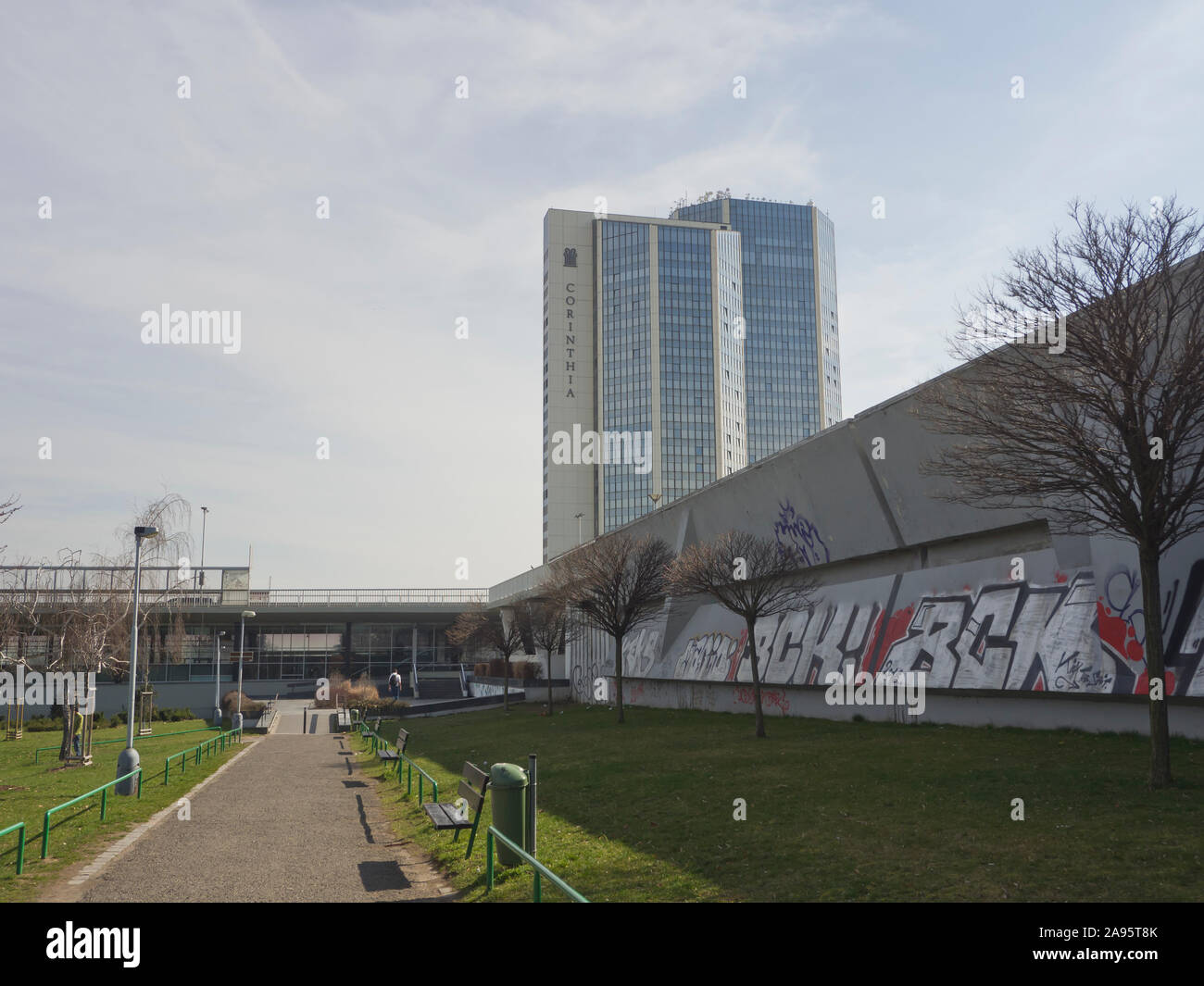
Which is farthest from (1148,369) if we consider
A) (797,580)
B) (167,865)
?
(797,580)

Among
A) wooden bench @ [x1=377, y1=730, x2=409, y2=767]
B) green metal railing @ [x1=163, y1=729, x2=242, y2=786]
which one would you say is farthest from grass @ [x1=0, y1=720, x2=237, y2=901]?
wooden bench @ [x1=377, y1=730, x2=409, y2=767]

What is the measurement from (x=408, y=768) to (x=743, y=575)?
9.31 m

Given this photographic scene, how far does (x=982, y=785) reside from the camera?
12.3 metres

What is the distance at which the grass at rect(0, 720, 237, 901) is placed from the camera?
10422mm

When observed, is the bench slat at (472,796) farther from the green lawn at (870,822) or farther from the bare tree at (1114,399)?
the bare tree at (1114,399)

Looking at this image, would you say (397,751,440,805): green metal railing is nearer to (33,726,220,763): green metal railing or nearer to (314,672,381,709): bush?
(33,726,220,763): green metal railing

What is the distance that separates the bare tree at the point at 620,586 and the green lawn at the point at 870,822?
10.2 metres

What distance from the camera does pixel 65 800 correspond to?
55.2 ft

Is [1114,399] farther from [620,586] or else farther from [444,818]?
[620,586]

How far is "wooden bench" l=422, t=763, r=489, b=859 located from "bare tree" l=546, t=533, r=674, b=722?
55.5 feet

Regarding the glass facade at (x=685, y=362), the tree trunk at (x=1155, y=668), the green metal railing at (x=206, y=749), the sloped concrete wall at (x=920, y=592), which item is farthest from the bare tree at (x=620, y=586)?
the glass facade at (x=685, y=362)

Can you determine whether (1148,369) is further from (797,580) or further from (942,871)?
(797,580)

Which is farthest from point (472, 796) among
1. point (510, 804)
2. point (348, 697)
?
point (348, 697)

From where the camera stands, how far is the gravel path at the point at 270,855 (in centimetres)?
904
